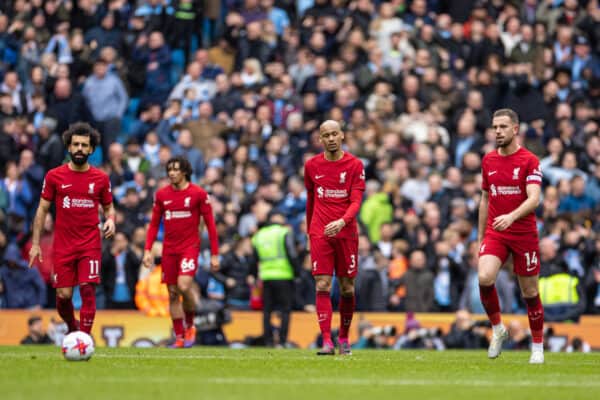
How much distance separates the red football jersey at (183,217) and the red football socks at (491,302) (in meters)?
4.85

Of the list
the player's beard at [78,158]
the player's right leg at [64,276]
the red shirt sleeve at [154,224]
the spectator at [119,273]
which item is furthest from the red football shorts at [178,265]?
the spectator at [119,273]

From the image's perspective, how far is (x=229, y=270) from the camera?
2448cm

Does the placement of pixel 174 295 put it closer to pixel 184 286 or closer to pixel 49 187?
pixel 184 286

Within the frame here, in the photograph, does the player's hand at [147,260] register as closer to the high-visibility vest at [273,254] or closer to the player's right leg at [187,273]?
the player's right leg at [187,273]

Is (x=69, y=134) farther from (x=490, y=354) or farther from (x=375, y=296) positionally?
(x=375, y=296)

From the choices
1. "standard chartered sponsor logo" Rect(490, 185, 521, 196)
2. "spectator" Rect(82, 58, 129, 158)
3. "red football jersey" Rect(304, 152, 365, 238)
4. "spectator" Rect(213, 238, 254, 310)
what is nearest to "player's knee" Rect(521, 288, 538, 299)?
"standard chartered sponsor logo" Rect(490, 185, 521, 196)

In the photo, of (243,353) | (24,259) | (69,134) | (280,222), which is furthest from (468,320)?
(69,134)

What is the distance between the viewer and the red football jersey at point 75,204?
16.0 m

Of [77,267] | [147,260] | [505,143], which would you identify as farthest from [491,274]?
[147,260]

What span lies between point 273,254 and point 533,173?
28.3 ft

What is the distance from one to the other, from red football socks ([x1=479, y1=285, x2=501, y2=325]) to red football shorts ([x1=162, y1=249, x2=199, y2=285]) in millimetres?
4966

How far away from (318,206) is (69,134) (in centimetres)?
304

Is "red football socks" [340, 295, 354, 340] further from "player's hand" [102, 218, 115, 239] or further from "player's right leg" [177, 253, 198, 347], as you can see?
"player's right leg" [177, 253, 198, 347]

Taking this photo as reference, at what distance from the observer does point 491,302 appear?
1570 centimetres
